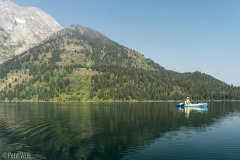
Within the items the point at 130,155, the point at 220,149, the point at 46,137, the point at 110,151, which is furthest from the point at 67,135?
the point at 220,149

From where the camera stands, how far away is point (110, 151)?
249 ft

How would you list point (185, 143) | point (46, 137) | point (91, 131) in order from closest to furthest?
point (185, 143) → point (46, 137) → point (91, 131)

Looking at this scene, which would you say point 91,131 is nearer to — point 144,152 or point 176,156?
point 144,152

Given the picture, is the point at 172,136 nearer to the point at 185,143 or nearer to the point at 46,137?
the point at 185,143

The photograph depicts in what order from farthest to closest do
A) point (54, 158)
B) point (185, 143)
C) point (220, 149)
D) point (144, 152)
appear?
1. point (185, 143)
2. point (220, 149)
3. point (144, 152)
4. point (54, 158)

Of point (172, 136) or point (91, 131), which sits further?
point (91, 131)

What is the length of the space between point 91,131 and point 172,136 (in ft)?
106

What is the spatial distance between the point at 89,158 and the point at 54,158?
8.65 metres

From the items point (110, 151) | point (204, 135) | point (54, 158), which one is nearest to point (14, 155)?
point (54, 158)

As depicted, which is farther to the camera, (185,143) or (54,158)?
(185,143)

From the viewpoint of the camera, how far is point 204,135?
102375 millimetres

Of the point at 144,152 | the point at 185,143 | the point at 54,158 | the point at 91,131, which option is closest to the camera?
the point at 54,158

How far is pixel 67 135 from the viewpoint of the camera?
101m

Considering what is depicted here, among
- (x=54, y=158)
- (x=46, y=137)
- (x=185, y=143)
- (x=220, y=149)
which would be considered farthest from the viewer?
(x=46, y=137)
